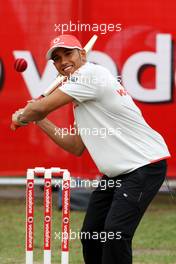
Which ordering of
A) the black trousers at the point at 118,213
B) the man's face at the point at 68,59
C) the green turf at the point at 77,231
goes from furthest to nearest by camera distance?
1. the green turf at the point at 77,231
2. the man's face at the point at 68,59
3. the black trousers at the point at 118,213

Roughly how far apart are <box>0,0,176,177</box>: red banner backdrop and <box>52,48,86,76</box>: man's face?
3.81 m

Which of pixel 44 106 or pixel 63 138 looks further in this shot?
pixel 63 138

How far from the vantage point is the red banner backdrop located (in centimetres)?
966

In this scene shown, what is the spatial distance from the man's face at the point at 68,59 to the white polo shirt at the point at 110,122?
80 mm

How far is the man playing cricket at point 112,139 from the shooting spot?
561 centimetres

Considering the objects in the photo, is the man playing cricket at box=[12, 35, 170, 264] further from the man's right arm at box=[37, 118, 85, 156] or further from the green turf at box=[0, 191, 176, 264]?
the green turf at box=[0, 191, 176, 264]

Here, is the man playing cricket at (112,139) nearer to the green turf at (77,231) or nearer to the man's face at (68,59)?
the man's face at (68,59)

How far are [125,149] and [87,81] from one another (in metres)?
0.49

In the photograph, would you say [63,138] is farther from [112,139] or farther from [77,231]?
[77,231]

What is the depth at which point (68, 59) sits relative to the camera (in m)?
5.79

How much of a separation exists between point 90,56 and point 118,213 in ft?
13.8

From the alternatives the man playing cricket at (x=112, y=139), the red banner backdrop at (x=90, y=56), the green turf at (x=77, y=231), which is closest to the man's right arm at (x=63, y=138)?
the man playing cricket at (x=112, y=139)

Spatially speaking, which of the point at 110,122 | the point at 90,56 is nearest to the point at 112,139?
the point at 110,122

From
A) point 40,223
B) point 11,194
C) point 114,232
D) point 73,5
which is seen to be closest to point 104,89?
point 114,232
